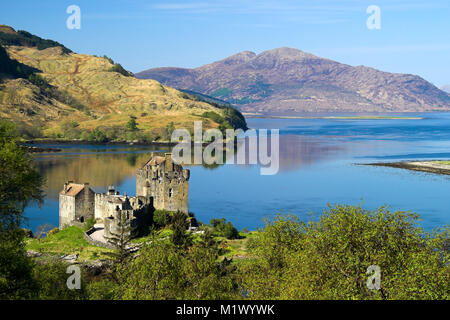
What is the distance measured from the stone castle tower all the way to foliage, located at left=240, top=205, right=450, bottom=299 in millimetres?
28258

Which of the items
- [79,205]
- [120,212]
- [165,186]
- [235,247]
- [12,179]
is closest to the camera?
[12,179]

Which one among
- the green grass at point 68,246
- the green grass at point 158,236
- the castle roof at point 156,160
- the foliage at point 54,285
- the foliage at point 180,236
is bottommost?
the green grass at point 68,246

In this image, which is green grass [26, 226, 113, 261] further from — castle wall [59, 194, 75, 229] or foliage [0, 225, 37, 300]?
foliage [0, 225, 37, 300]

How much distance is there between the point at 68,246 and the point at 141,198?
10.0 m

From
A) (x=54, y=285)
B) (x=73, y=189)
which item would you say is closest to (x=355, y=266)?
(x=54, y=285)

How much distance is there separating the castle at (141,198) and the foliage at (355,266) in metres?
25.2

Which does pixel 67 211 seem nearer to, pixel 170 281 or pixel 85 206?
pixel 85 206

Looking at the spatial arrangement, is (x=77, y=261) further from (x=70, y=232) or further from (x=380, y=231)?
(x=380, y=231)

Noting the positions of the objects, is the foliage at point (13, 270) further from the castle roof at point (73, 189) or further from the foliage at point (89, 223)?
the castle roof at point (73, 189)

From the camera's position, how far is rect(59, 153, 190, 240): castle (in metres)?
59.1

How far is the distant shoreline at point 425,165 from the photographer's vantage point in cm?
12681

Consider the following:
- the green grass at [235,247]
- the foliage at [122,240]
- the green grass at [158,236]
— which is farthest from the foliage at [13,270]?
the green grass at [235,247]

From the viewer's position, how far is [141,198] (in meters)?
61.2

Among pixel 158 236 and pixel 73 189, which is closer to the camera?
pixel 158 236
